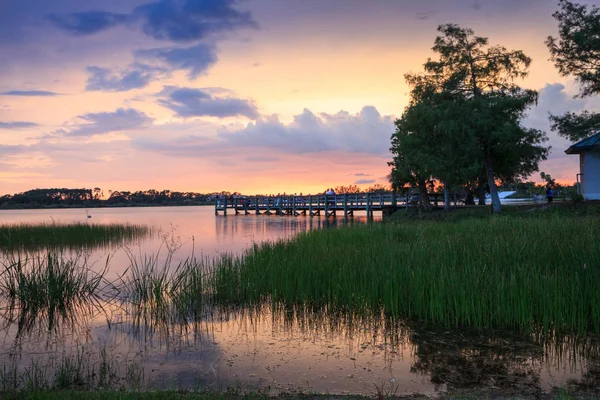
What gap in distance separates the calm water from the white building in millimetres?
25768

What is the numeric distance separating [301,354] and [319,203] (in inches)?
1992

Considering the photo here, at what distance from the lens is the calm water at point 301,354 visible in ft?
17.7

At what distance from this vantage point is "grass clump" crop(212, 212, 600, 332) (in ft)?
22.9

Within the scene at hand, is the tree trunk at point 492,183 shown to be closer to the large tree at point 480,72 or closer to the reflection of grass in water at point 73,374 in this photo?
the large tree at point 480,72

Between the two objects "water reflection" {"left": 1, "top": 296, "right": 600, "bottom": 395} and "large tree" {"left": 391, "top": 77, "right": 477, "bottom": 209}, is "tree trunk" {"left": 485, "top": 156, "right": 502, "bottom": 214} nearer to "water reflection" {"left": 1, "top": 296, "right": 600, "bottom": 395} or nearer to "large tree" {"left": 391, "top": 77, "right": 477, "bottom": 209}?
"large tree" {"left": 391, "top": 77, "right": 477, "bottom": 209}

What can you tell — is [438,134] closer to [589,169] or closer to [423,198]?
[589,169]

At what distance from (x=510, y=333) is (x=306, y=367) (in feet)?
11.0

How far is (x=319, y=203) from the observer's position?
2243 inches

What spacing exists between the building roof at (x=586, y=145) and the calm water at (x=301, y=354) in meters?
25.6

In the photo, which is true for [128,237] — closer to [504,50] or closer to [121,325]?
[121,325]

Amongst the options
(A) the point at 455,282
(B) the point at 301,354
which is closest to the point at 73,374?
(B) the point at 301,354

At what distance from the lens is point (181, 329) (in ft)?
25.9

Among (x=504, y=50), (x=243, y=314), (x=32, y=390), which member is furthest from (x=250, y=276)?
(x=504, y=50)

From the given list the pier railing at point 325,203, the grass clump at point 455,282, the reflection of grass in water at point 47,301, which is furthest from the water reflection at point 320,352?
the pier railing at point 325,203
